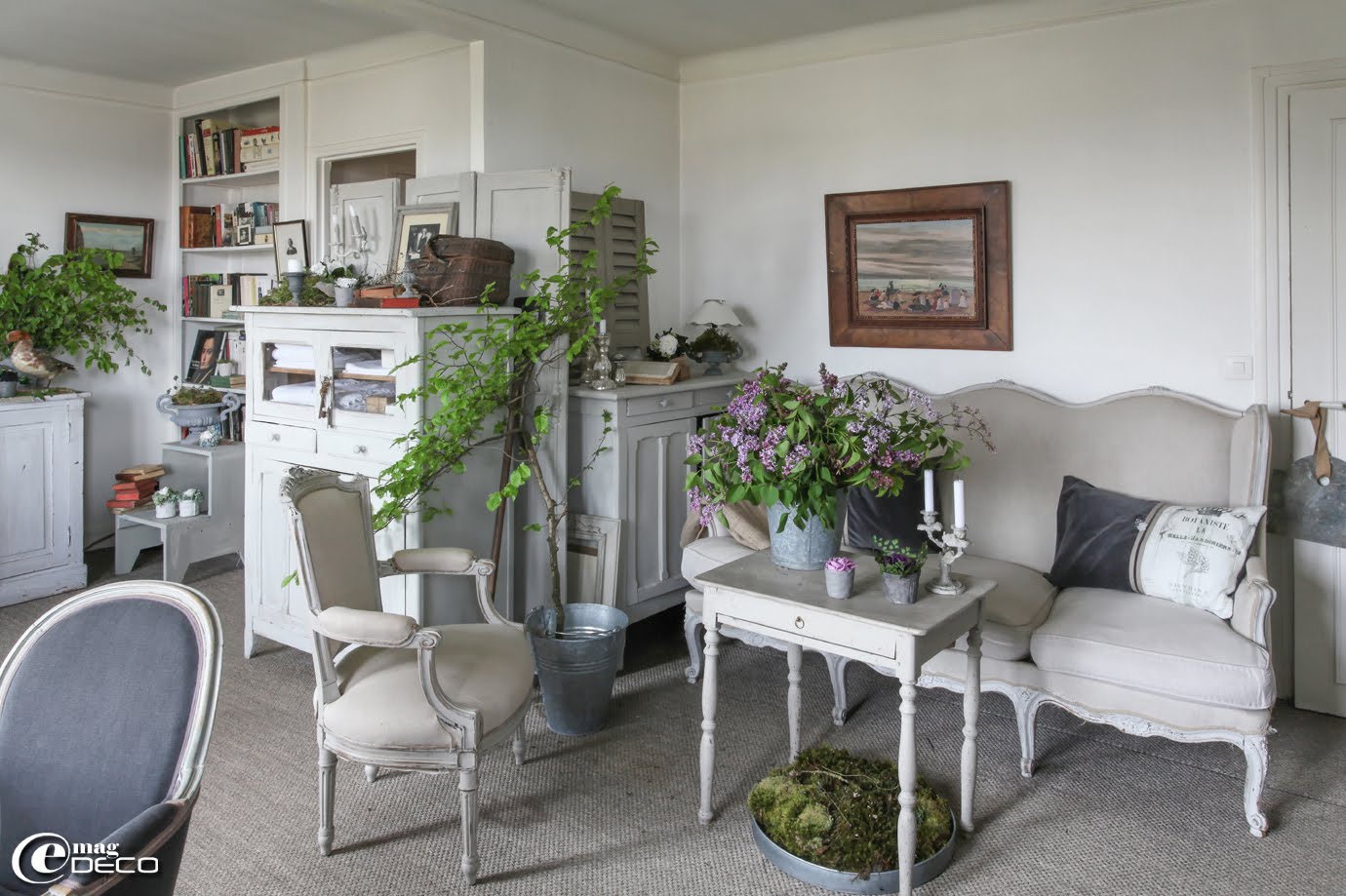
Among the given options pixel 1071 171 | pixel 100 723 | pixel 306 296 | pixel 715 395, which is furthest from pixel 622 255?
pixel 100 723

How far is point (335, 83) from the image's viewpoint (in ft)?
16.2

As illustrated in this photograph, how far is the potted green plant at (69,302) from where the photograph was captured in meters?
4.98

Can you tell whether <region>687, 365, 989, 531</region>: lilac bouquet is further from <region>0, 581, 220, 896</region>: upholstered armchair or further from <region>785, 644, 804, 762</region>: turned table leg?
<region>0, 581, 220, 896</region>: upholstered armchair

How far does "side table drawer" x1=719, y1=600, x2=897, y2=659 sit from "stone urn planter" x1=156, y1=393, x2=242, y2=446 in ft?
12.9

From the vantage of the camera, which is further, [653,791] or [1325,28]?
[1325,28]

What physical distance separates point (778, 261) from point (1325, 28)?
2.35m

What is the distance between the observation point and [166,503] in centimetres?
507

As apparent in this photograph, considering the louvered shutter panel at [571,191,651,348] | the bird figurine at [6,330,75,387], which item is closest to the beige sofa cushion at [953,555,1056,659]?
the louvered shutter panel at [571,191,651,348]

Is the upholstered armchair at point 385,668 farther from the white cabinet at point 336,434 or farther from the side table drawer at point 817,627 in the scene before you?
the side table drawer at point 817,627

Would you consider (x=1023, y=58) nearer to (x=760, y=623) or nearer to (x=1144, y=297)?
(x=1144, y=297)

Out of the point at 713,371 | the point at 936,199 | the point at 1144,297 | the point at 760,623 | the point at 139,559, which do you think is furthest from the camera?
the point at 139,559

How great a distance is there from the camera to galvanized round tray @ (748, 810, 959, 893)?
98.2 inches

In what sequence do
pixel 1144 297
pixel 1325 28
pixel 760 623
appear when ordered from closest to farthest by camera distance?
pixel 760 623 → pixel 1325 28 → pixel 1144 297

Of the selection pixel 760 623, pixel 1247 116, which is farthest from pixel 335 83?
pixel 1247 116
